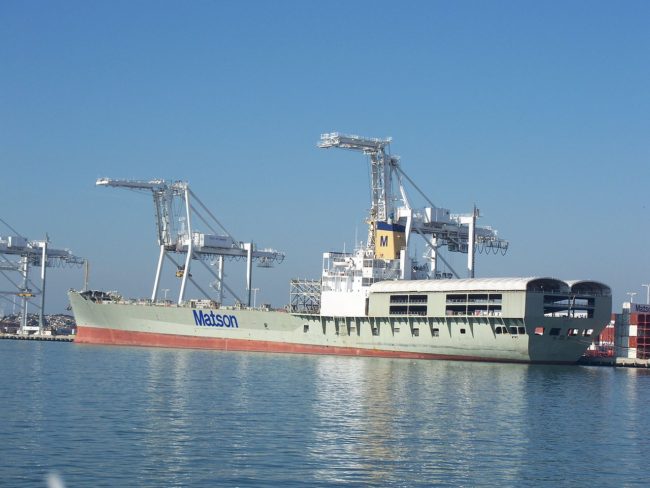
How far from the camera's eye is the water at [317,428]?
2708 centimetres

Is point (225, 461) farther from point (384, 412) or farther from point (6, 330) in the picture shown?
point (6, 330)

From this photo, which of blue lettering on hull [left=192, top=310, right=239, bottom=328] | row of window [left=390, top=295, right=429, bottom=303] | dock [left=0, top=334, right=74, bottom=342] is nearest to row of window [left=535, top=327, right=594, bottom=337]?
row of window [left=390, top=295, right=429, bottom=303]

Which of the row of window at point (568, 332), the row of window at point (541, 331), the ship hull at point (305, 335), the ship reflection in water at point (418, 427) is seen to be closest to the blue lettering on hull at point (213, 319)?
the ship hull at point (305, 335)

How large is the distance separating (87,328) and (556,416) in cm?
6434

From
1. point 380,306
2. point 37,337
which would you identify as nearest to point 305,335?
point 380,306

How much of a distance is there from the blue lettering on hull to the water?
996 inches

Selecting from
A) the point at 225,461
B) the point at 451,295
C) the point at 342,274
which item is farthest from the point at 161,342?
the point at 225,461

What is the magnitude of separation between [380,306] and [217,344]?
17298 millimetres

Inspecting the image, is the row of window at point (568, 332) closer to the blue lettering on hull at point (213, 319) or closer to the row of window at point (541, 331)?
the row of window at point (541, 331)

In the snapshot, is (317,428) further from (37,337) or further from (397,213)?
(37,337)

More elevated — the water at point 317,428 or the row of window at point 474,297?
the row of window at point 474,297

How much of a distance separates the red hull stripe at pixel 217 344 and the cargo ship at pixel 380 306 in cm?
10

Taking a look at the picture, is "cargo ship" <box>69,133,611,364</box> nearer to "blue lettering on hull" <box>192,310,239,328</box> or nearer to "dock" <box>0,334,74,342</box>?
"blue lettering on hull" <box>192,310,239,328</box>

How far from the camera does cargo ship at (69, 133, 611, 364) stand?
67.3m
